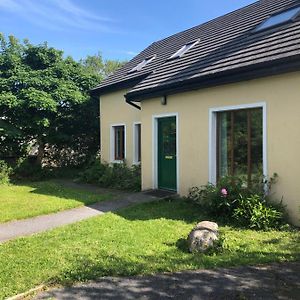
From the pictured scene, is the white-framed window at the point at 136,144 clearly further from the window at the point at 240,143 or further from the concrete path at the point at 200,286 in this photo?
the concrete path at the point at 200,286

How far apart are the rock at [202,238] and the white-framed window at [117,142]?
399 inches

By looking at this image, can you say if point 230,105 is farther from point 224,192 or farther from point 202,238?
point 202,238

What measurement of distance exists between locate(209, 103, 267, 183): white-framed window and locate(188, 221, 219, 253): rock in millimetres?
2701

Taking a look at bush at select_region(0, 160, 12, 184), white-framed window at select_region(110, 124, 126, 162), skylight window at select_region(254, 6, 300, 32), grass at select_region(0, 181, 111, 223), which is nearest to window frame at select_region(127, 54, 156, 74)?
white-framed window at select_region(110, 124, 126, 162)

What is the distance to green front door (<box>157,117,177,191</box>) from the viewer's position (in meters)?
11.3

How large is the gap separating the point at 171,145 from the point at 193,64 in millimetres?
2450

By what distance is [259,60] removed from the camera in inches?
324

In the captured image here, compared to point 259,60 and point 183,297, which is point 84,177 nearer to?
point 259,60

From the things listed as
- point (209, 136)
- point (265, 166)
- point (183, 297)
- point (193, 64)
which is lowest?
point (183, 297)

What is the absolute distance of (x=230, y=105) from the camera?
9078mm

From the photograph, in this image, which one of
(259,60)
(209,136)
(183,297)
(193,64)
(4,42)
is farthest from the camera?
(4,42)

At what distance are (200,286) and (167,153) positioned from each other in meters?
7.12

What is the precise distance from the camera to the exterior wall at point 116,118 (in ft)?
50.0

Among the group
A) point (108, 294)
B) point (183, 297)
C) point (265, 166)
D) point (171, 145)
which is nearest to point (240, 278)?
point (183, 297)
